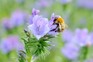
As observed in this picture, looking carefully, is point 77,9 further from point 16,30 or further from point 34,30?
point 34,30

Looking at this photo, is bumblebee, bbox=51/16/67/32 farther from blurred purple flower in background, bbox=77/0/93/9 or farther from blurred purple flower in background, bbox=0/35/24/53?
blurred purple flower in background, bbox=77/0/93/9

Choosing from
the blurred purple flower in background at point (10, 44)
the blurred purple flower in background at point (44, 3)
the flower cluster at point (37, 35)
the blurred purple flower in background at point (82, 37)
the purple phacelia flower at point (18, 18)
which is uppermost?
the blurred purple flower in background at point (44, 3)

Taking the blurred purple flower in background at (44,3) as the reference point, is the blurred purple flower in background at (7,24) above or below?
below

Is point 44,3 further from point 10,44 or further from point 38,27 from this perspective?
point 38,27

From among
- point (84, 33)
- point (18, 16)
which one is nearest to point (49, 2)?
point (18, 16)

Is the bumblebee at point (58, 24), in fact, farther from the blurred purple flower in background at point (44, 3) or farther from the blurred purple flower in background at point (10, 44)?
the blurred purple flower in background at point (44, 3)

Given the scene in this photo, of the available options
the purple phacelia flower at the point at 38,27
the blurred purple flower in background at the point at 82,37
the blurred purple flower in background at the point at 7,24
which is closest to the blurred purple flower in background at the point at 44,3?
the blurred purple flower in background at the point at 7,24

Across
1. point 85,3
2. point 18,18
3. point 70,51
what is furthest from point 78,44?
point 85,3
